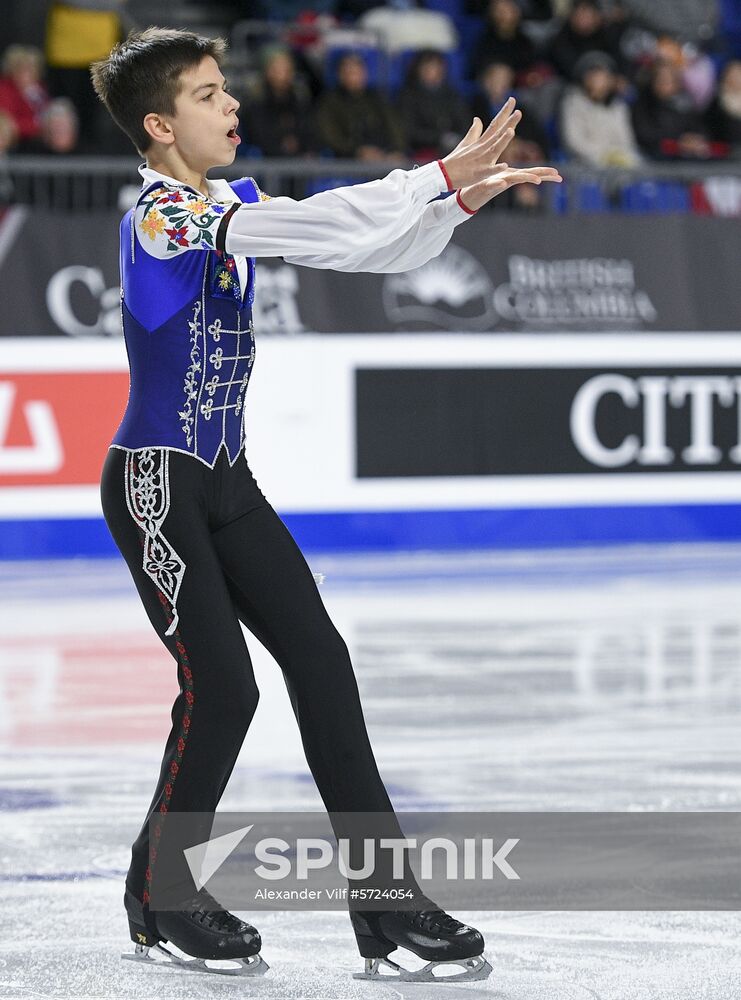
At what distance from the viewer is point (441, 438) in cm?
1083

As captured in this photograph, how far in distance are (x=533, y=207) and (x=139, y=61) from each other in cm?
839

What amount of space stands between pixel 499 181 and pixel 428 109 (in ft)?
30.3

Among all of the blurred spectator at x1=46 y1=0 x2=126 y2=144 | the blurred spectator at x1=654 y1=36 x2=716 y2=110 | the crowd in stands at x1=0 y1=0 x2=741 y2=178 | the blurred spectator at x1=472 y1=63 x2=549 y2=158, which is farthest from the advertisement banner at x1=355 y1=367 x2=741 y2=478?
the blurred spectator at x1=654 y1=36 x2=716 y2=110

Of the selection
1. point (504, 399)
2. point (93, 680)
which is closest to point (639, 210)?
point (504, 399)

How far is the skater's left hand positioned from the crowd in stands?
8.20 metres

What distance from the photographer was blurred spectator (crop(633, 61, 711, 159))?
512 inches

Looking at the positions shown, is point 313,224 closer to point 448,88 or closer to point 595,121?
point 448,88

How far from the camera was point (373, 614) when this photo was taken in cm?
843

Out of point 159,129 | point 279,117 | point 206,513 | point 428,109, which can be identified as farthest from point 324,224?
point 428,109

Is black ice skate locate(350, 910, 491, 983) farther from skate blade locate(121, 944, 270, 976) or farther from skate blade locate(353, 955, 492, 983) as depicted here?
skate blade locate(121, 944, 270, 976)

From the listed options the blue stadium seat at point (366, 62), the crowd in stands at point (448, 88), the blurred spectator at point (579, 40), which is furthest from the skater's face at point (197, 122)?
the blurred spectator at point (579, 40)

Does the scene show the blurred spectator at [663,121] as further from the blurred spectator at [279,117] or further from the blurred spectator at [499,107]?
the blurred spectator at [279,117]

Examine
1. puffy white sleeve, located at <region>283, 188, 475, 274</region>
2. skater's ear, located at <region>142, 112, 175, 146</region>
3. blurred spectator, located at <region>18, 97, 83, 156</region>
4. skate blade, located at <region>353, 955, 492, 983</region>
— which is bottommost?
skate blade, located at <region>353, 955, 492, 983</region>

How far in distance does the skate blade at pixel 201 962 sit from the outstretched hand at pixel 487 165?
150cm
